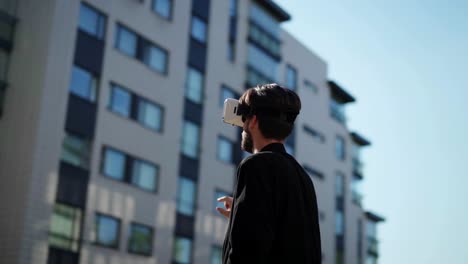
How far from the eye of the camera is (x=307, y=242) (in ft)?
10.8

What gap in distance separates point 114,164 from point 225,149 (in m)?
8.00

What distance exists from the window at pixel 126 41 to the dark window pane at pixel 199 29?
445 cm

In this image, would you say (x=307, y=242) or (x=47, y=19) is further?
(x=47, y=19)

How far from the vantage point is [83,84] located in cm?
2698

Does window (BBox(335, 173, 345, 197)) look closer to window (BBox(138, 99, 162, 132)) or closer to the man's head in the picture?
window (BBox(138, 99, 162, 132))

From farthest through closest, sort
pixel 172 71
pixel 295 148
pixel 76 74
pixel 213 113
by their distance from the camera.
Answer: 1. pixel 295 148
2. pixel 213 113
3. pixel 172 71
4. pixel 76 74

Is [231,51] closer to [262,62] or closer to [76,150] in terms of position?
[262,62]

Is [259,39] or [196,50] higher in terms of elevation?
[259,39]

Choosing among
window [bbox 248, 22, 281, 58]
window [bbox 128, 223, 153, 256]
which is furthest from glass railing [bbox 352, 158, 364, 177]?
window [bbox 128, 223, 153, 256]

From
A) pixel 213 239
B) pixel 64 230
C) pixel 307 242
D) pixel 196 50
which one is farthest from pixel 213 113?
A: pixel 307 242

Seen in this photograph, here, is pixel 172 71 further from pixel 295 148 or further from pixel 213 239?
pixel 295 148

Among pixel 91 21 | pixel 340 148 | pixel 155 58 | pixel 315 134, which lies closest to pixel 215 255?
pixel 155 58

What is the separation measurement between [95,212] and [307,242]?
78.3ft

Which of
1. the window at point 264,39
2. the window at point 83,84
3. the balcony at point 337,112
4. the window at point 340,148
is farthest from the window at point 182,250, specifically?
the balcony at point 337,112
